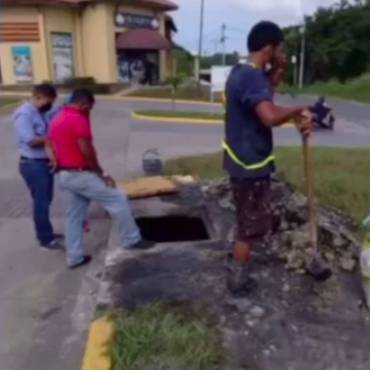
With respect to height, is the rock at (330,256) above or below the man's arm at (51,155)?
below

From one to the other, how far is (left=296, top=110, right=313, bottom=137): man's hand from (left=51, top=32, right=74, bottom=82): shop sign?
28.4 m

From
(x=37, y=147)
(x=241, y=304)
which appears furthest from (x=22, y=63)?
(x=241, y=304)

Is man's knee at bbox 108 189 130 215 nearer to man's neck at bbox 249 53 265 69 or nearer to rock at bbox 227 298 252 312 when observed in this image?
rock at bbox 227 298 252 312

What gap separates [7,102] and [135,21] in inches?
474

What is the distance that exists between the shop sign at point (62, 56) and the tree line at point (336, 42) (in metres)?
25.8

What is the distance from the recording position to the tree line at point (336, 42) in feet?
177

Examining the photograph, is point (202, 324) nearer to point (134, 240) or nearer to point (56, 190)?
point (134, 240)

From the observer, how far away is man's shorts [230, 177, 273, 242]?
13.6 ft

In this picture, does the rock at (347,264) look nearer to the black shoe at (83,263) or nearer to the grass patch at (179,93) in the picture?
the black shoe at (83,263)

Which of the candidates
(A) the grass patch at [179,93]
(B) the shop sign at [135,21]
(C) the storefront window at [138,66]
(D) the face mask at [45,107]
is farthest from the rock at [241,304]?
(C) the storefront window at [138,66]

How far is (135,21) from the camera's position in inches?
1335

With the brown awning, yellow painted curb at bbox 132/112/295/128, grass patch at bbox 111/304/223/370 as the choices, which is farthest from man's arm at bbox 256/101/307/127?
the brown awning

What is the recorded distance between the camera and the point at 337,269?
469 centimetres

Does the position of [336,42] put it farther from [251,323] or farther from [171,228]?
[251,323]
